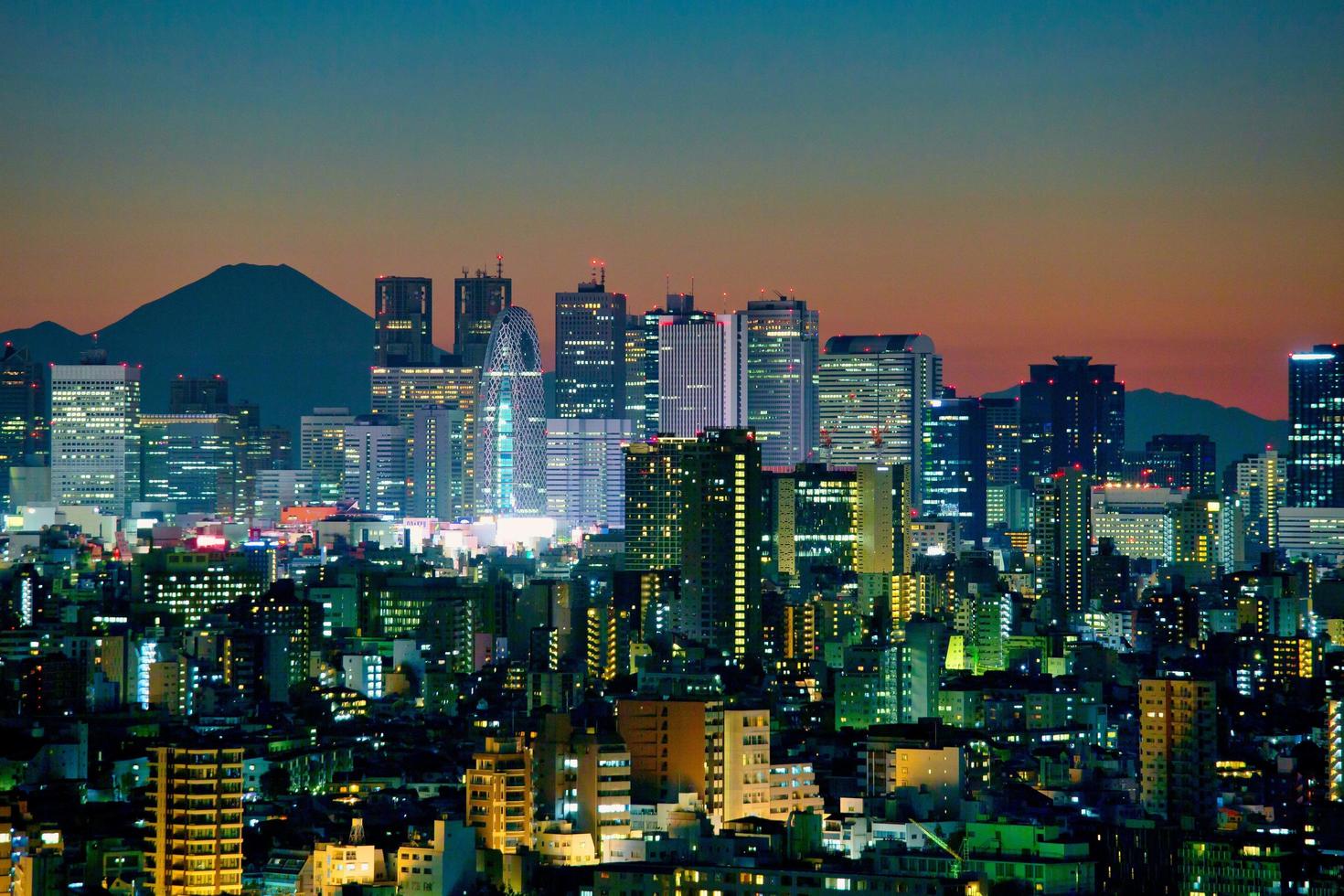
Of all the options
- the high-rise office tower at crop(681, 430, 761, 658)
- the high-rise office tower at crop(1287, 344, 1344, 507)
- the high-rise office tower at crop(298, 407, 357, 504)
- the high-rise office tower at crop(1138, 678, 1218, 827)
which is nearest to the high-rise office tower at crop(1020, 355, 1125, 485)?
the high-rise office tower at crop(1287, 344, 1344, 507)

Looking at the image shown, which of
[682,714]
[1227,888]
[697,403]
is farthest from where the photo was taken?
[697,403]

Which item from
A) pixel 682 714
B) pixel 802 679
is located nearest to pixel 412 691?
pixel 802 679

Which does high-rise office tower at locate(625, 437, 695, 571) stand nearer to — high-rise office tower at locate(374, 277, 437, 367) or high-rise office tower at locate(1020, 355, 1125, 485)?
high-rise office tower at locate(1020, 355, 1125, 485)

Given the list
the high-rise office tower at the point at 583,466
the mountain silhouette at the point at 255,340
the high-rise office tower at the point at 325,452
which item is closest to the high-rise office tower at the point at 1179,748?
the high-rise office tower at the point at 583,466

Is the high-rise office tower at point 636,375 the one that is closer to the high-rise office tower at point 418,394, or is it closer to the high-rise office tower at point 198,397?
the high-rise office tower at point 418,394

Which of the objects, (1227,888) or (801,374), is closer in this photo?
(1227,888)

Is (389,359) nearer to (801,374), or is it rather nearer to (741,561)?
(801,374)
